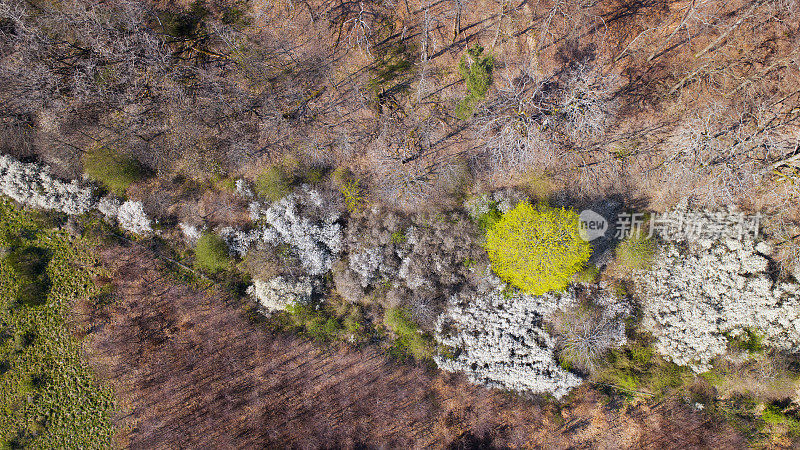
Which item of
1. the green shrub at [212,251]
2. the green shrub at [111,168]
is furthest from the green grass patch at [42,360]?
the green shrub at [212,251]

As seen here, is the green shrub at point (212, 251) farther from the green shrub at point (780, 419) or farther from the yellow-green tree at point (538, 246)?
the green shrub at point (780, 419)

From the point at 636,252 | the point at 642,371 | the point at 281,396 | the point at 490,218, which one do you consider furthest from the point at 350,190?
the point at 642,371

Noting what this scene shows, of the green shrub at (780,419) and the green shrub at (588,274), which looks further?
the green shrub at (780,419)

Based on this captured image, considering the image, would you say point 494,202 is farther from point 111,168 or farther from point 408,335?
point 111,168

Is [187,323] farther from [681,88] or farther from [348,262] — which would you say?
[681,88]

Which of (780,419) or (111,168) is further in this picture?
(780,419)

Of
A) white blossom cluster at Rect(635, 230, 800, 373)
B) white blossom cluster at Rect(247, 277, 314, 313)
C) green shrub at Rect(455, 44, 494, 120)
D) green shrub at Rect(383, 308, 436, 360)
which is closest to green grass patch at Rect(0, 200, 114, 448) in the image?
white blossom cluster at Rect(247, 277, 314, 313)
